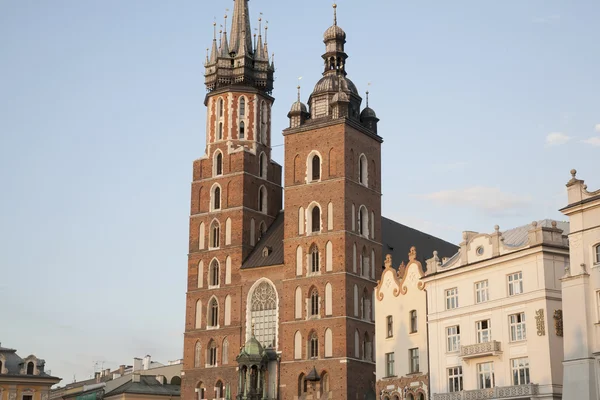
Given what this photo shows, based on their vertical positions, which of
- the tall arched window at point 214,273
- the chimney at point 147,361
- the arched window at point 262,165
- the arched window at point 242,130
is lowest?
the chimney at point 147,361

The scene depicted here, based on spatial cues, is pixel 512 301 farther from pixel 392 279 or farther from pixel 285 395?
pixel 285 395

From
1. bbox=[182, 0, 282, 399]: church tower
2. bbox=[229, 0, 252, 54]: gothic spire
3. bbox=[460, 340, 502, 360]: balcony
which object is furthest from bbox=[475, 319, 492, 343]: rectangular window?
bbox=[229, 0, 252, 54]: gothic spire

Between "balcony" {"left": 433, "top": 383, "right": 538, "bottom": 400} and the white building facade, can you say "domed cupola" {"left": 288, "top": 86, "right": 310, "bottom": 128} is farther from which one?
"balcony" {"left": 433, "top": 383, "right": 538, "bottom": 400}

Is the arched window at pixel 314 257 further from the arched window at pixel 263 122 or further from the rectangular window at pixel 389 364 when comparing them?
the rectangular window at pixel 389 364

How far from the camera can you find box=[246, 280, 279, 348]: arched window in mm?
72000

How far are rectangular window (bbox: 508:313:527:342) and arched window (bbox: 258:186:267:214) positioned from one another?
103 ft

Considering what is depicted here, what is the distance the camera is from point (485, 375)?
5031cm

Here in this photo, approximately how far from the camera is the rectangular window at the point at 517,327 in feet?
159

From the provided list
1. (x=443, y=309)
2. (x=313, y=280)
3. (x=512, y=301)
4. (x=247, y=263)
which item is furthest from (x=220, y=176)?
(x=512, y=301)

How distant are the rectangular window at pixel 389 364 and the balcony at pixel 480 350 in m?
7.47

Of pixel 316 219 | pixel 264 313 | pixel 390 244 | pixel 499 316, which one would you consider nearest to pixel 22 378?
pixel 264 313

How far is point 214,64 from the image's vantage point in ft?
267

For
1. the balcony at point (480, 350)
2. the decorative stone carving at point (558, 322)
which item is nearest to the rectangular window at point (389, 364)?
the balcony at point (480, 350)

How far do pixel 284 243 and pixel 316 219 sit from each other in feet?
9.63
